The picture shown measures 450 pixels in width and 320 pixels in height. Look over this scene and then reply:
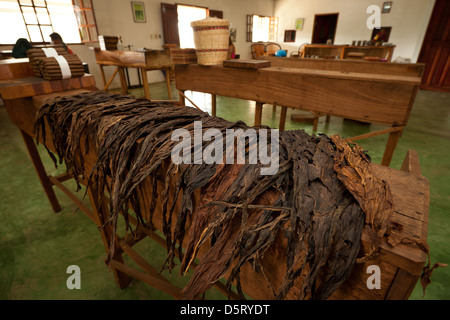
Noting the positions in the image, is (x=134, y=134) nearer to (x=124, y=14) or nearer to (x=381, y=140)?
(x=381, y=140)

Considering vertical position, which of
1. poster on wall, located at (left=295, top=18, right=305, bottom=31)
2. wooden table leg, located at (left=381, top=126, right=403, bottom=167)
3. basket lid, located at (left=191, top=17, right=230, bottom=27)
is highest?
poster on wall, located at (left=295, top=18, right=305, bottom=31)

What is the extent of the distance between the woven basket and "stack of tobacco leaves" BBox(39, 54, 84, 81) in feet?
4.31

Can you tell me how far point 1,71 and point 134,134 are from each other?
1.55m

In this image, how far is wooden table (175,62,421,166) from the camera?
1.93m

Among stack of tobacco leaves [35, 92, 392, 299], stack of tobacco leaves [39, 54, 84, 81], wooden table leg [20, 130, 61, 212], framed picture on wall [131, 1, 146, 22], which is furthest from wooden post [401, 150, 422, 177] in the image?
framed picture on wall [131, 1, 146, 22]

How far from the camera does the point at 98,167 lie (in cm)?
91

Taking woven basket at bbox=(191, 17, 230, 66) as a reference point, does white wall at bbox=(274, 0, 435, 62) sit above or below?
above

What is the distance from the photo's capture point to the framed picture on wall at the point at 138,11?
787cm

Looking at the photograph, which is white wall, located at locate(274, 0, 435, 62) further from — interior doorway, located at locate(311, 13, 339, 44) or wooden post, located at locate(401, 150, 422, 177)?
wooden post, located at locate(401, 150, 422, 177)

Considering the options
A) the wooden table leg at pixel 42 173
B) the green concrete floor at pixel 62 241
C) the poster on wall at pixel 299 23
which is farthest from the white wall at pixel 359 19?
the wooden table leg at pixel 42 173

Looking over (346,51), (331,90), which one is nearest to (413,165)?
(331,90)

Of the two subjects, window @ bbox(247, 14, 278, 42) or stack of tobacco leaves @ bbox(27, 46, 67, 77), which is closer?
stack of tobacco leaves @ bbox(27, 46, 67, 77)

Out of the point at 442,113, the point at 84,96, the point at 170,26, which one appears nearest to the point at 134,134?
the point at 84,96

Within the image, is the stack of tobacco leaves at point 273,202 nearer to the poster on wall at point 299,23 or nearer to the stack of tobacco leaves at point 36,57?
the stack of tobacco leaves at point 36,57
